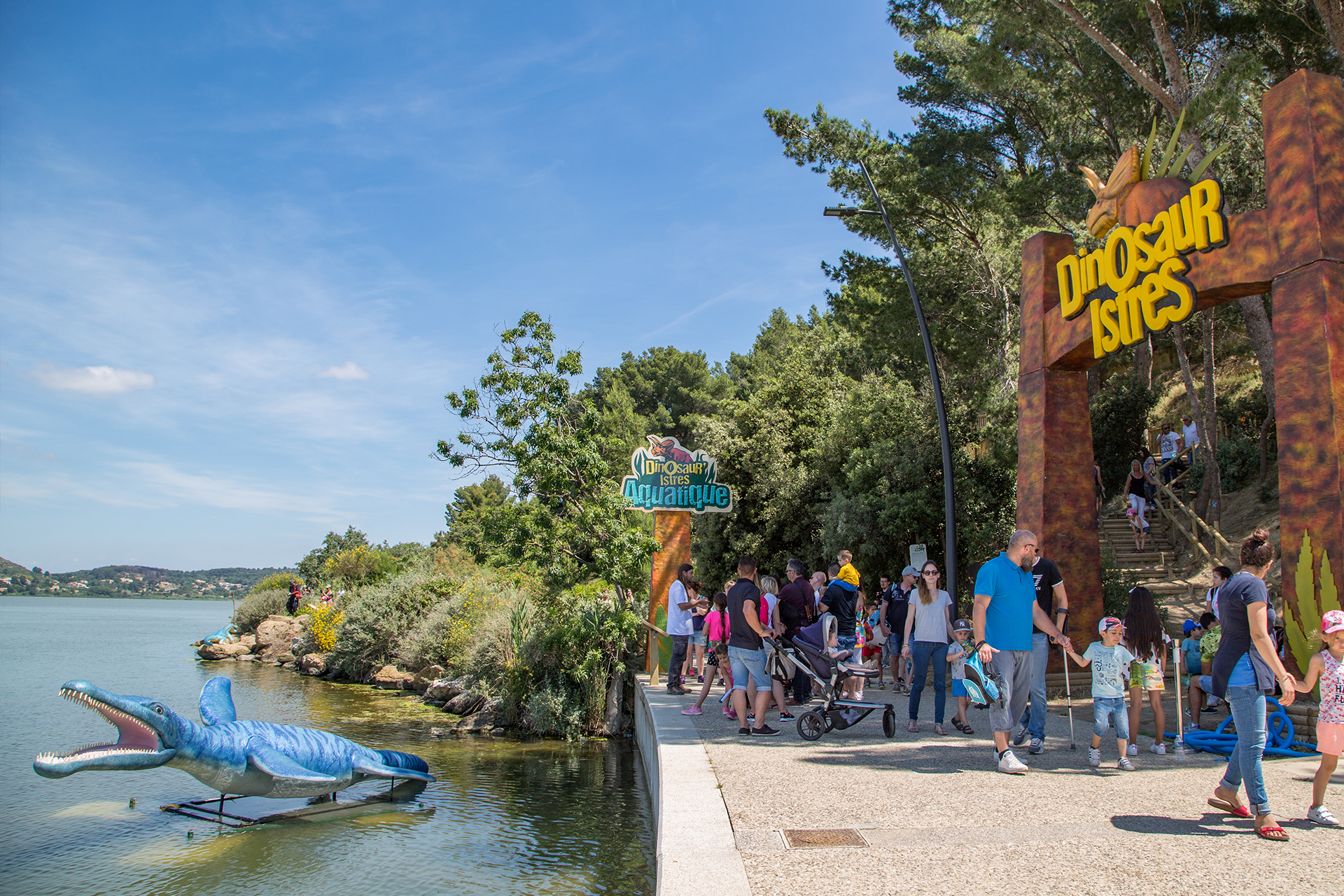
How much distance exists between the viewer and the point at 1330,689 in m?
4.76

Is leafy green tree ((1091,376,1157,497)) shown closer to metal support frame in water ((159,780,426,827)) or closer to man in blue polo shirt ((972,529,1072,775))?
man in blue polo shirt ((972,529,1072,775))

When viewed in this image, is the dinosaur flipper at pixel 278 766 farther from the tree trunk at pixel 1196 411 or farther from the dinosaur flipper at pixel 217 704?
the tree trunk at pixel 1196 411

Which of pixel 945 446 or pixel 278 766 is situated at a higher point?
pixel 945 446

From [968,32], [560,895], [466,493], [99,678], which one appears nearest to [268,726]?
[560,895]

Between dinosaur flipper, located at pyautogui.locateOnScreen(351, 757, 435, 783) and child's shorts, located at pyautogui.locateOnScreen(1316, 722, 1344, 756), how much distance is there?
8.92m

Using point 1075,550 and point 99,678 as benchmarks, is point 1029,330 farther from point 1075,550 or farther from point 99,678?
point 99,678

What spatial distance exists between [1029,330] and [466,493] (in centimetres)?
5485

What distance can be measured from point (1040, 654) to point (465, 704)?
12.1 meters

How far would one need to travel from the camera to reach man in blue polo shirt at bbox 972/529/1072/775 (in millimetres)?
6633

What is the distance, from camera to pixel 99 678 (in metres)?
23.5

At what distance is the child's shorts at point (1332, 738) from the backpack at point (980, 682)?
2217mm

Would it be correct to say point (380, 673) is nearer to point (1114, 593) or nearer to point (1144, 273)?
point (1114, 593)

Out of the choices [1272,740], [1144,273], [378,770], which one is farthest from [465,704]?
[1144,273]

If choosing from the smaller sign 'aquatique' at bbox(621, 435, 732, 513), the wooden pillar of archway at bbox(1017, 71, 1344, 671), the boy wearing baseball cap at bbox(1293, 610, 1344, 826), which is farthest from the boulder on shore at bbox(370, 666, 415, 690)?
the boy wearing baseball cap at bbox(1293, 610, 1344, 826)
